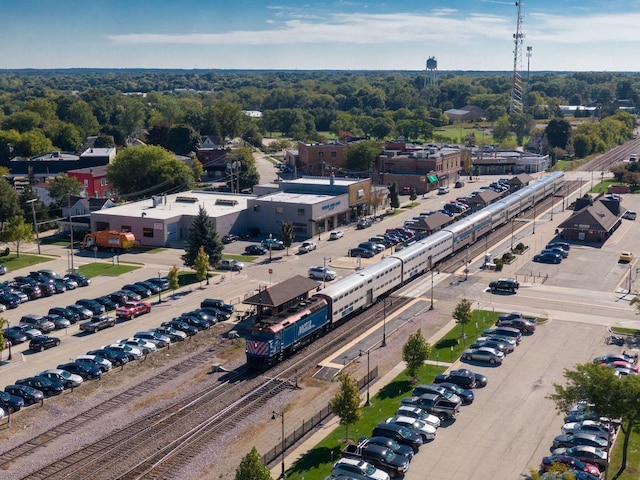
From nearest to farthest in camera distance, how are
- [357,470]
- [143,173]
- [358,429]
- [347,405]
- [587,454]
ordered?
[357,470] < [587,454] < [347,405] < [358,429] < [143,173]

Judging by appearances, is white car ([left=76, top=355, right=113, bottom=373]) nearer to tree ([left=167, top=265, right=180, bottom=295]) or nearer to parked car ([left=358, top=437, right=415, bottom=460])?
tree ([left=167, top=265, right=180, bottom=295])

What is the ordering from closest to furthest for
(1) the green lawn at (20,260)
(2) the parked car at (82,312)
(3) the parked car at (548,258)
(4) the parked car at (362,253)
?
(2) the parked car at (82,312) → (3) the parked car at (548,258) → (1) the green lawn at (20,260) → (4) the parked car at (362,253)

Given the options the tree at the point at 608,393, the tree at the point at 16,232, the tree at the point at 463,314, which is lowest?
the tree at the point at 463,314

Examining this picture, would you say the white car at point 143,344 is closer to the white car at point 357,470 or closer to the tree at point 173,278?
the tree at point 173,278

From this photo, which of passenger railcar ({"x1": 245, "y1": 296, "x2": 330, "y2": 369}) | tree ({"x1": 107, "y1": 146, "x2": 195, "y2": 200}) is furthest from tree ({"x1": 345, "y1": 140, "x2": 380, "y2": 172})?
passenger railcar ({"x1": 245, "y1": 296, "x2": 330, "y2": 369})

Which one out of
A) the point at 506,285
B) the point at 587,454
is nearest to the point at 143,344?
the point at 587,454

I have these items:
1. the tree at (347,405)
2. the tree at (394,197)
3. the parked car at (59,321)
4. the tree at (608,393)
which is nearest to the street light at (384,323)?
the tree at (347,405)

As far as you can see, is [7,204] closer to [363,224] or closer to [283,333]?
[363,224]
